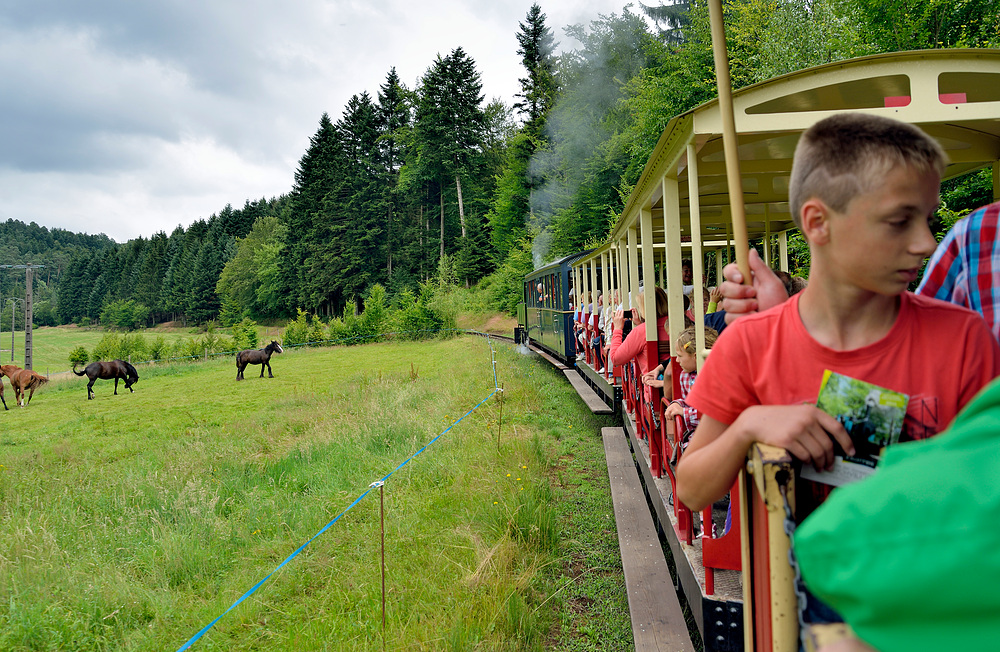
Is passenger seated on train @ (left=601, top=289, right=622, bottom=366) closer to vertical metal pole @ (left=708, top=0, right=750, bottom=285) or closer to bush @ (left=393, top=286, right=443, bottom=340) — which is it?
vertical metal pole @ (left=708, top=0, right=750, bottom=285)

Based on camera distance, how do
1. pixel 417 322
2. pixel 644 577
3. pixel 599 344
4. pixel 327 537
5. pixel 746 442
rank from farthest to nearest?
1. pixel 417 322
2. pixel 599 344
3. pixel 327 537
4. pixel 644 577
5. pixel 746 442

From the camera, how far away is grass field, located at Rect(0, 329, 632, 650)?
13.1ft

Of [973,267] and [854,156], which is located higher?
[854,156]

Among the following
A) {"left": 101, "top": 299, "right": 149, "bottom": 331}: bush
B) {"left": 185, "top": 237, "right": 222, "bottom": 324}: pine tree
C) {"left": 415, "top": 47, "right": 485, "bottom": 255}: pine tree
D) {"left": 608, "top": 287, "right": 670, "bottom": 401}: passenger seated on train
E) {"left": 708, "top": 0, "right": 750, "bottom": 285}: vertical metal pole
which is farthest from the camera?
{"left": 101, "top": 299, "right": 149, "bottom": 331}: bush

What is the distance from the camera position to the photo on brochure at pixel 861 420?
3.71 feet

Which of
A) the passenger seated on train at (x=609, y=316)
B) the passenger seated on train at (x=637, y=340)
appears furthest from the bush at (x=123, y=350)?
the passenger seated on train at (x=637, y=340)

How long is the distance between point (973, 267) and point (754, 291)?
0.47 metres

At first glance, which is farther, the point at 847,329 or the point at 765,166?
the point at 765,166

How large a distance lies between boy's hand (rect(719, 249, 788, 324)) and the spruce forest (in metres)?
9.57

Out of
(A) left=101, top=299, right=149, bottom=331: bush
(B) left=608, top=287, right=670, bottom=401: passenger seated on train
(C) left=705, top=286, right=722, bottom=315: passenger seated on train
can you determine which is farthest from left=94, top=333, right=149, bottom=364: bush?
(A) left=101, top=299, right=149, bottom=331: bush

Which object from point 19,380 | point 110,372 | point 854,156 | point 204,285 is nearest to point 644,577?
point 854,156

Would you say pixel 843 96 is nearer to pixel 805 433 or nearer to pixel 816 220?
pixel 816 220

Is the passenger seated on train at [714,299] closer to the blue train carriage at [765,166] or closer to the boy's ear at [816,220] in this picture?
the blue train carriage at [765,166]

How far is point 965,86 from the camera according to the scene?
2.83 meters
